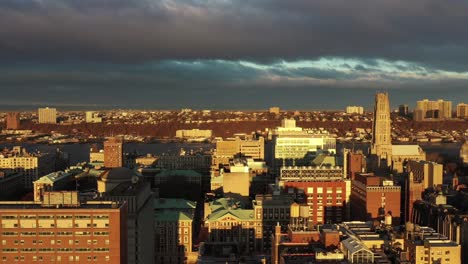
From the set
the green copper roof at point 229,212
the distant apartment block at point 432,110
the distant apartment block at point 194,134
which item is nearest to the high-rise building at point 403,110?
the distant apartment block at point 432,110

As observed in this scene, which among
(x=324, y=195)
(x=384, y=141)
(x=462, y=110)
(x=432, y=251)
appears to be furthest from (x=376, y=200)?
(x=462, y=110)

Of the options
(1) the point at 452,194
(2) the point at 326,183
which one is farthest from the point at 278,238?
(1) the point at 452,194

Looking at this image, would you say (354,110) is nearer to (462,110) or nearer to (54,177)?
(462,110)

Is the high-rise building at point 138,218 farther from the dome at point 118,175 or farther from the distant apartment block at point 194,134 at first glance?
the distant apartment block at point 194,134

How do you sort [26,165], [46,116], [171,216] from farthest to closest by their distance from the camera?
[46,116] → [26,165] → [171,216]

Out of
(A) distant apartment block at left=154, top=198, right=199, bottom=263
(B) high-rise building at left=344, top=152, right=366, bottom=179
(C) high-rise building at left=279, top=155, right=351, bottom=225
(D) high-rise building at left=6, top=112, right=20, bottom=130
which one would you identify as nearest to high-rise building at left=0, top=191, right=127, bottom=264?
(A) distant apartment block at left=154, top=198, right=199, bottom=263
